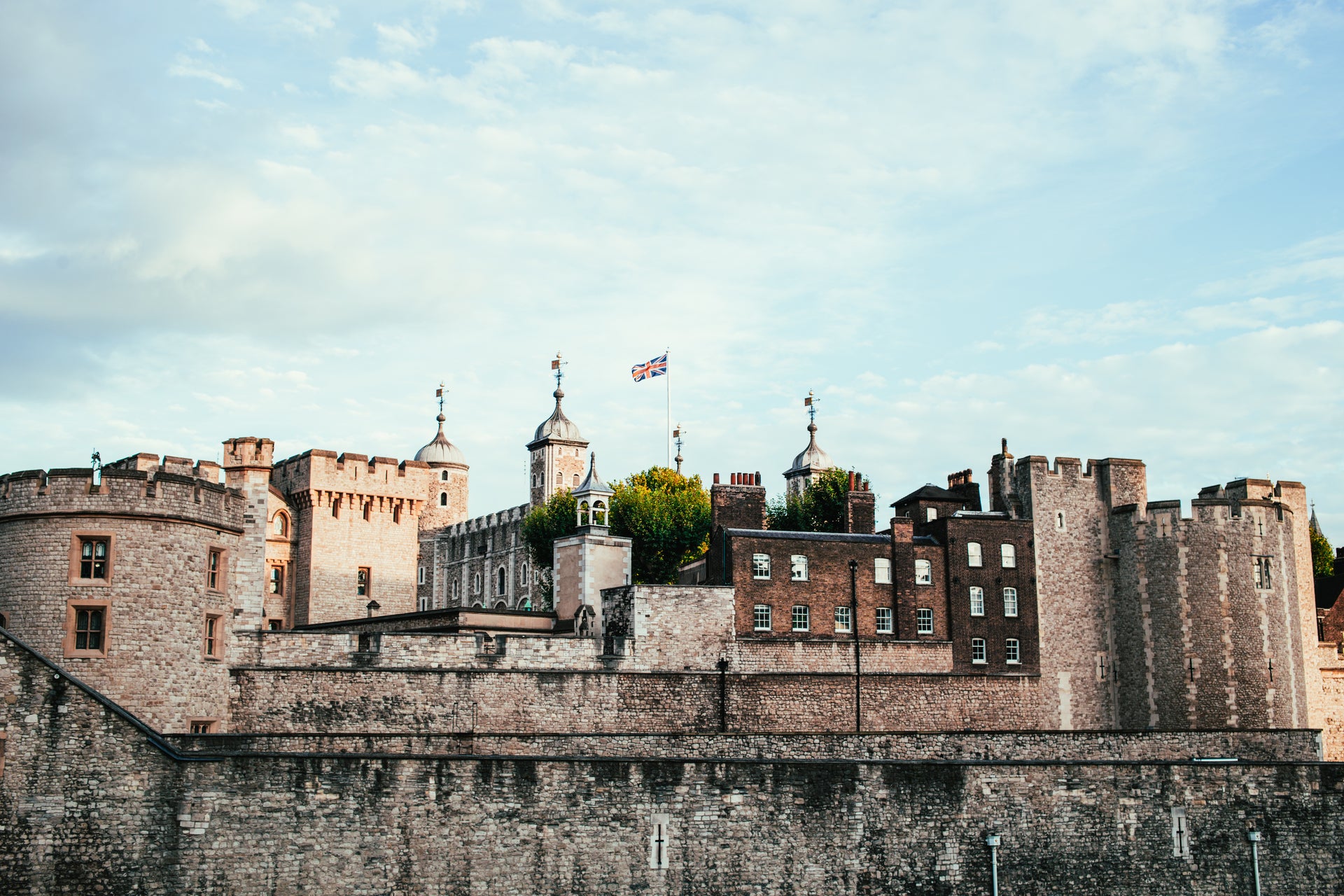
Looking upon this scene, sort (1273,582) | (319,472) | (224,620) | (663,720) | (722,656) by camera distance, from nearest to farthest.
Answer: (224,620) < (663,720) < (722,656) < (1273,582) < (319,472)

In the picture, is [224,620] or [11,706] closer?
[11,706]

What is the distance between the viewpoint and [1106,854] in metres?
32.7

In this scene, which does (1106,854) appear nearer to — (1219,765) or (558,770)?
(1219,765)

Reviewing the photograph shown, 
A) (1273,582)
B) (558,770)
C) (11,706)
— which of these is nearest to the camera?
(11,706)

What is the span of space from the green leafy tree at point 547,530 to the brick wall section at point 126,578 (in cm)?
4110

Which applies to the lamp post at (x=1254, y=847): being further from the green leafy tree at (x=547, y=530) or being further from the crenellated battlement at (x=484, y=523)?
the crenellated battlement at (x=484, y=523)

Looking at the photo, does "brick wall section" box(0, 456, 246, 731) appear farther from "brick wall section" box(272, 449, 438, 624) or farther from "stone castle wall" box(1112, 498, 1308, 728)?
"brick wall section" box(272, 449, 438, 624)

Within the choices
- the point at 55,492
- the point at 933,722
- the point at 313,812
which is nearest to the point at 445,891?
the point at 313,812

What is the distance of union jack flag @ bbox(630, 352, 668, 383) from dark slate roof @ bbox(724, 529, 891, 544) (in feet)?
81.9

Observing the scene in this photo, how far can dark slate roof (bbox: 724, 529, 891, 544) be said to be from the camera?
156 feet

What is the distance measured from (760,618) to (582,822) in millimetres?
18347

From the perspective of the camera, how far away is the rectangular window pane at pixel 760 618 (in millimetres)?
46719

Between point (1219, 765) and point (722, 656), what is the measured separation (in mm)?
15599

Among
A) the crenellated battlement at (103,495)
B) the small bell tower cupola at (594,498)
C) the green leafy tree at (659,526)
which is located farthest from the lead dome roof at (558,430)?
the crenellated battlement at (103,495)
